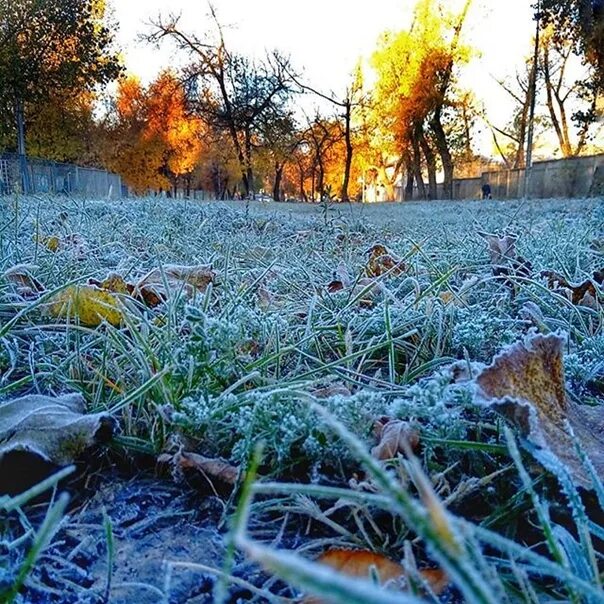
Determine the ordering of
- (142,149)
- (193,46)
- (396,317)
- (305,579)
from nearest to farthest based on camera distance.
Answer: (305,579)
(396,317)
(193,46)
(142,149)

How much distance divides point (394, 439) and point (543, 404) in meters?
0.16

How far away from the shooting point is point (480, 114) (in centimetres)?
2798

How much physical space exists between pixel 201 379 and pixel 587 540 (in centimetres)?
53

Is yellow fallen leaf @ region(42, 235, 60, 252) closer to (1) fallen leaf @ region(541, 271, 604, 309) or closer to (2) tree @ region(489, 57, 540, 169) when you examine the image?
(1) fallen leaf @ region(541, 271, 604, 309)

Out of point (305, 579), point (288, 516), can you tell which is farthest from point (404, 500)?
point (288, 516)

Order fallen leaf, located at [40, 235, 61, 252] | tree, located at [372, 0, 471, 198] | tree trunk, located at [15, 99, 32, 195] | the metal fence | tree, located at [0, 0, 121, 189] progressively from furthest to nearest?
tree, located at [372, 0, 471, 198]
tree, located at [0, 0, 121, 189]
tree trunk, located at [15, 99, 32, 195]
the metal fence
fallen leaf, located at [40, 235, 61, 252]

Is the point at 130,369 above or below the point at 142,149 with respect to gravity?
below

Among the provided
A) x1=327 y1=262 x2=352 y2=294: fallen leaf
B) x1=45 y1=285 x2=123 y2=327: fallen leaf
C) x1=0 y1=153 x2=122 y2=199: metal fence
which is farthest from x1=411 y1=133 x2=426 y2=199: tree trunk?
x1=45 y1=285 x2=123 y2=327: fallen leaf

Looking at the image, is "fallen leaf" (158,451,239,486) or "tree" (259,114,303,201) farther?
"tree" (259,114,303,201)

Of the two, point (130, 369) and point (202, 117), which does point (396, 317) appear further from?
point (202, 117)

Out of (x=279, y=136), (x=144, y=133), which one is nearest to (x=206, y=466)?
(x=279, y=136)

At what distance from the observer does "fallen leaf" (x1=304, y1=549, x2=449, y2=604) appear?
0.46 m

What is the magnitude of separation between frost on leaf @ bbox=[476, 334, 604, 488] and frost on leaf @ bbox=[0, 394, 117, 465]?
44 centimetres

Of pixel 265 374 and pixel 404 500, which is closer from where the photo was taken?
pixel 404 500
